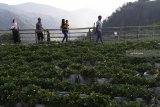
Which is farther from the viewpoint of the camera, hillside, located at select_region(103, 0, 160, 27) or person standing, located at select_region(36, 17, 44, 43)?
hillside, located at select_region(103, 0, 160, 27)

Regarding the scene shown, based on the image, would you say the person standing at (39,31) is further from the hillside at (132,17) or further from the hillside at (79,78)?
the hillside at (132,17)

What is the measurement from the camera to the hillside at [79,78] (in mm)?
18744

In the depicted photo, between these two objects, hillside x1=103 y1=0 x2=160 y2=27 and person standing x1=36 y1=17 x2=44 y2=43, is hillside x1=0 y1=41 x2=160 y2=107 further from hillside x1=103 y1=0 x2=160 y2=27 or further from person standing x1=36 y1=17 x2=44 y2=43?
hillside x1=103 y1=0 x2=160 y2=27

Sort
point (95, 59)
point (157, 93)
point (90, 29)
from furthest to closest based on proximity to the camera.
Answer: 1. point (90, 29)
2. point (95, 59)
3. point (157, 93)

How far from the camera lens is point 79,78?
22.8m

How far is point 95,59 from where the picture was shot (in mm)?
27922

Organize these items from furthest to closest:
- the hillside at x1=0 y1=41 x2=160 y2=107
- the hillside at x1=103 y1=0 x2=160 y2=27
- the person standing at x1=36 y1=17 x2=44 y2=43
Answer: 1. the hillside at x1=103 y1=0 x2=160 y2=27
2. the person standing at x1=36 y1=17 x2=44 y2=43
3. the hillside at x1=0 y1=41 x2=160 y2=107

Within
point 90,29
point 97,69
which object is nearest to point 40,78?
point 97,69

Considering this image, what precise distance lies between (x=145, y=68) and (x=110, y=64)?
2406 millimetres

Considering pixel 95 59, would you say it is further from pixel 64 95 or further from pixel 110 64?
pixel 64 95

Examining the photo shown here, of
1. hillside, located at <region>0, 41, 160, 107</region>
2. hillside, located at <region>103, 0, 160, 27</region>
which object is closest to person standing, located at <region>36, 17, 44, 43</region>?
hillside, located at <region>0, 41, 160, 107</region>

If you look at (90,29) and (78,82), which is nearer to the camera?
(78,82)

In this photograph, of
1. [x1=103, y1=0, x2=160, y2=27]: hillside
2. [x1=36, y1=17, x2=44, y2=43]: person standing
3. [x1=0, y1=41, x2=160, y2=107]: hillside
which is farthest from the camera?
[x1=103, y1=0, x2=160, y2=27]: hillside

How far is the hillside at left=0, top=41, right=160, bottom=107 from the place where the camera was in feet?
61.5
